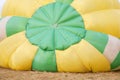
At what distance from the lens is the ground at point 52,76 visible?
23.3ft

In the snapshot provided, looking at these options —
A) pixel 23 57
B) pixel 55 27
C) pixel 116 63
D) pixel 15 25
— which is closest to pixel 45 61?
pixel 23 57

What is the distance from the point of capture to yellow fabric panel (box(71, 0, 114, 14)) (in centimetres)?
820

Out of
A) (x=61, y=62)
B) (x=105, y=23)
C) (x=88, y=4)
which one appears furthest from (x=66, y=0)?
(x=61, y=62)

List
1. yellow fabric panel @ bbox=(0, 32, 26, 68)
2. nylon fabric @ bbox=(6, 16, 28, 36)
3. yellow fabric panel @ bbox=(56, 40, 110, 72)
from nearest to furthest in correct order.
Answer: yellow fabric panel @ bbox=(56, 40, 110, 72) < yellow fabric panel @ bbox=(0, 32, 26, 68) < nylon fabric @ bbox=(6, 16, 28, 36)

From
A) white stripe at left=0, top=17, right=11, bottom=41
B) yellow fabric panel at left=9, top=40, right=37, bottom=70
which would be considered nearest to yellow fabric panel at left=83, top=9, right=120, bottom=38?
yellow fabric panel at left=9, top=40, right=37, bottom=70

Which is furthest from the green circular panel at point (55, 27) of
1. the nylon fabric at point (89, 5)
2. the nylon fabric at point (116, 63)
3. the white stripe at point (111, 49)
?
the nylon fabric at point (116, 63)

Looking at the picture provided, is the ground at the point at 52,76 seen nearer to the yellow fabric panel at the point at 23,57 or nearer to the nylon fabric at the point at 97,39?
the yellow fabric panel at the point at 23,57

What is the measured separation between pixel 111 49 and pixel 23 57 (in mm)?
1847

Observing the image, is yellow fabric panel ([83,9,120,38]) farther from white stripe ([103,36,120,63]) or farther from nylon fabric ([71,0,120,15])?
white stripe ([103,36,120,63])

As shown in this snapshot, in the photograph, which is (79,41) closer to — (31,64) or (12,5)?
(31,64)

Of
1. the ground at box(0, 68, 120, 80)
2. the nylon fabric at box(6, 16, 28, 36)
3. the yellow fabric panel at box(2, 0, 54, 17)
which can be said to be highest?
the yellow fabric panel at box(2, 0, 54, 17)

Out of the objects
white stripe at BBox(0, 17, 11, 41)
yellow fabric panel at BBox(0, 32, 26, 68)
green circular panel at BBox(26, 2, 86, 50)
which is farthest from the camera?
white stripe at BBox(0, 17, 11, 41)

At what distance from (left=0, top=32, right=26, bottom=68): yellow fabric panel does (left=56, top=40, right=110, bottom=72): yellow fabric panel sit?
40.0 inches

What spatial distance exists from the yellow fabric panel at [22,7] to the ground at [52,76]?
161 cm
